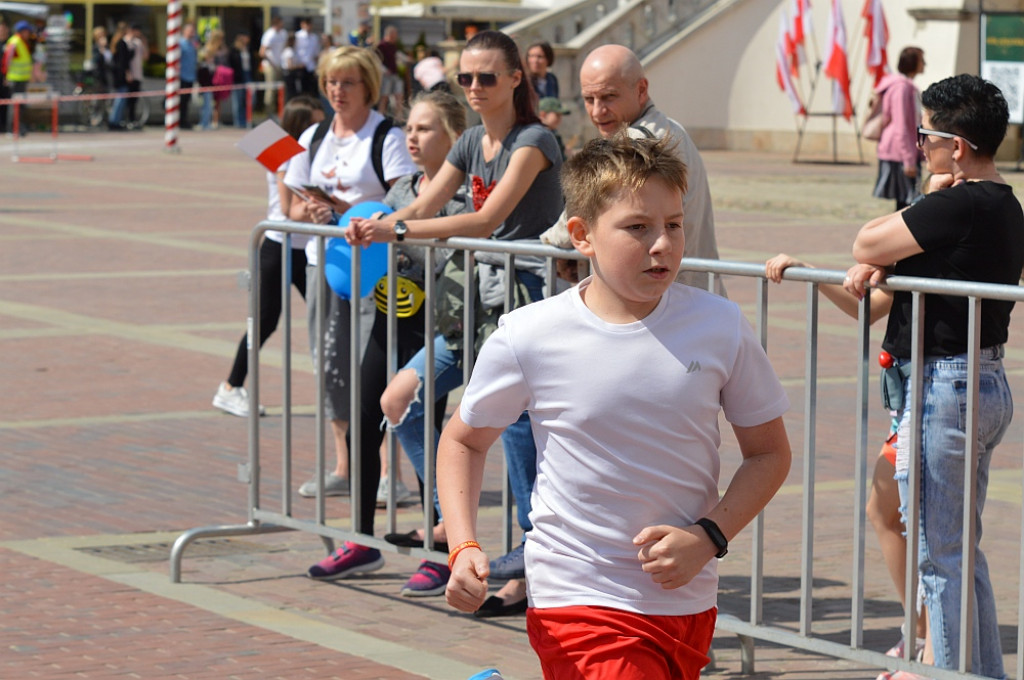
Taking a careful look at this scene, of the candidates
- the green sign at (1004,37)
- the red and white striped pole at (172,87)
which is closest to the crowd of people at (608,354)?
the green sign at (1004,37)

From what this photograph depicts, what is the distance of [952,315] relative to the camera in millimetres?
4469

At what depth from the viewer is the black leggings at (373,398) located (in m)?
6.14

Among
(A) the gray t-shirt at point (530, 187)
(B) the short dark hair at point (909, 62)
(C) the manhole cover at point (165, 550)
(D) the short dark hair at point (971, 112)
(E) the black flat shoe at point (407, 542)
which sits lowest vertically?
A: (C) the manhole cover at point (165, 550)

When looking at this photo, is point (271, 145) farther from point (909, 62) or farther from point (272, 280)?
point (909, 62)

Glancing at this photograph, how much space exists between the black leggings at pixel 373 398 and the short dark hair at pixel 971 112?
213 cm

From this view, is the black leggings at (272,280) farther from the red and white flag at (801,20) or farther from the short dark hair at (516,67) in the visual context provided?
the red and white flag at (801,20)

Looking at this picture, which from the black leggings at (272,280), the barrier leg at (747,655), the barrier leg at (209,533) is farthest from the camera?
the black leggings at (272,280)

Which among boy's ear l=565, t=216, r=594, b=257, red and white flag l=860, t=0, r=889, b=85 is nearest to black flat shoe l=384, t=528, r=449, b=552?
boy's ear l=565, t=216, r=594, b=257

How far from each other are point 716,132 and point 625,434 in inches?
1200

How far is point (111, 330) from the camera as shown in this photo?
11805 millimetres

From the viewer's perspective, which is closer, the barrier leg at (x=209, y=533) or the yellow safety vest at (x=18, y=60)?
the barrier leg at (x=209, y=533)

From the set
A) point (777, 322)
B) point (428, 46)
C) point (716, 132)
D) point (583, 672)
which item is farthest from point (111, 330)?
point (428, 46)

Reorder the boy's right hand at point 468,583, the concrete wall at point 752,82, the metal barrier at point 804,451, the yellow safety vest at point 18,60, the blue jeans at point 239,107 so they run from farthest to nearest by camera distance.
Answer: the blue jeans at point 239,107
the yellow safety vest at point 18,60
the concrete wall at point 752,82
the metal barrier at point 804,451
the boy's right hand at point 468,583

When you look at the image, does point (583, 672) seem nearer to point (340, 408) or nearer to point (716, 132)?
point (340, 408)
